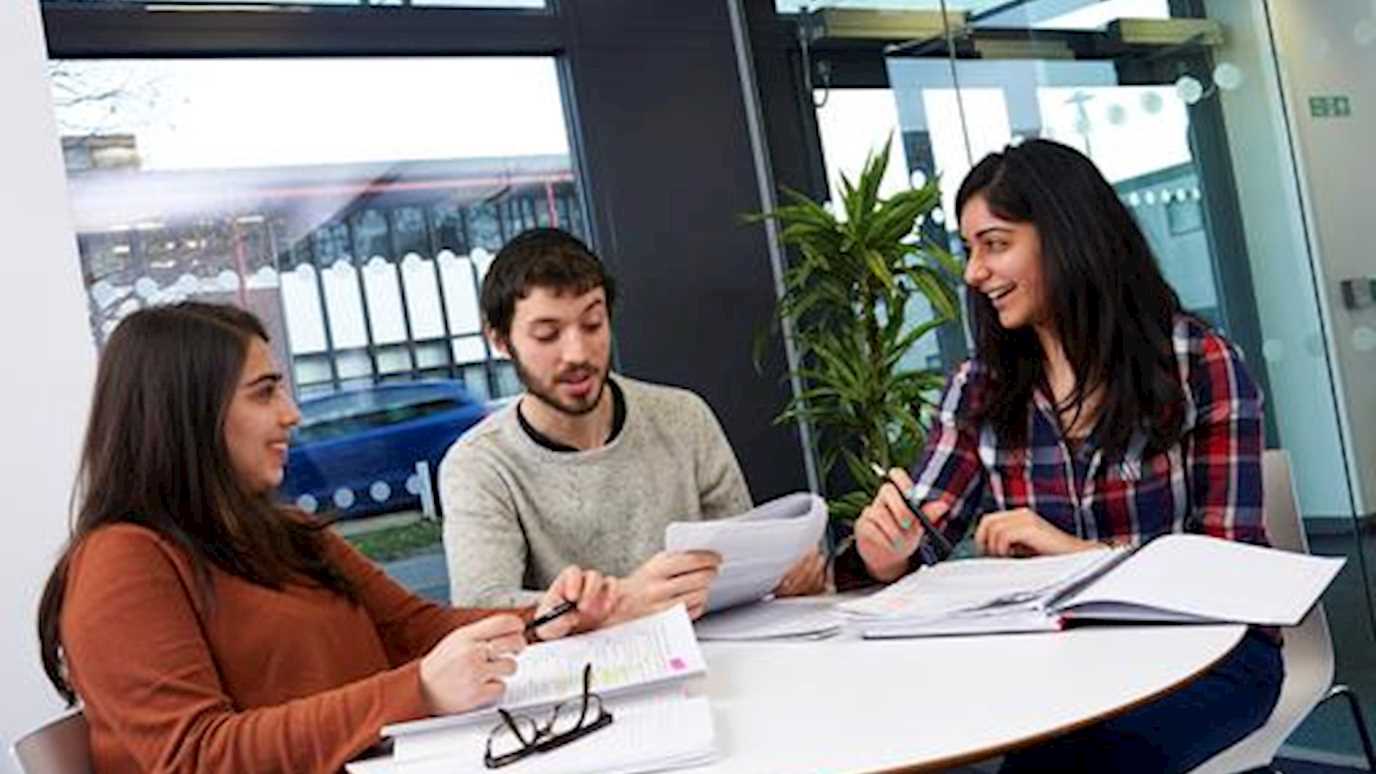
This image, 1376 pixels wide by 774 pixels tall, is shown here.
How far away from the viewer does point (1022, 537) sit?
186 centimetres

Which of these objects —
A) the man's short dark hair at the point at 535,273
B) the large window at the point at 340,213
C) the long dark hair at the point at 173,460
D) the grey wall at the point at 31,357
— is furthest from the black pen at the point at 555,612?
the large window at the point at 340,213

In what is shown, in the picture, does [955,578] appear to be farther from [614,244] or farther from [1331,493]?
[614,244]

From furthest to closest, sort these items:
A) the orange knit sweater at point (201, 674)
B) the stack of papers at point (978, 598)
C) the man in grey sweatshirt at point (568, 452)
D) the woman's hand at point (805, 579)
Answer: the man in grey sweatshirt at point (568, 452) → the woman's hand at point (805, 579) → the stack of papers at point (978, 598) → the orange knit sweater at point (201, 674)

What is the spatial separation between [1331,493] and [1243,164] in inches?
33.3

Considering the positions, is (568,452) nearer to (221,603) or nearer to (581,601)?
(581,601)

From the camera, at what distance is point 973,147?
12.8 feet

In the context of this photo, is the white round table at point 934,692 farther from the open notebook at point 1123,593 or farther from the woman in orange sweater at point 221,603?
the woman in orange sweater at point 221,603

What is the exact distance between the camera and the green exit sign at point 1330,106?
3.07 metres

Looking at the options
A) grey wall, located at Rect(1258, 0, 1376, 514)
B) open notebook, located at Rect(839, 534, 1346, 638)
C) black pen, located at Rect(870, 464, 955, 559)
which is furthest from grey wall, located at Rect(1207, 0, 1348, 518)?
open notebook, located at Rect(839, 534, 1346, 638)

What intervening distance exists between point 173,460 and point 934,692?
38.6 inches

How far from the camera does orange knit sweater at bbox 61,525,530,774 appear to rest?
1.33 meters

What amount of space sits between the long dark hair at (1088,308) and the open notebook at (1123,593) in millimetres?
316

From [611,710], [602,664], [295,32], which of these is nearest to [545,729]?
[611,710]

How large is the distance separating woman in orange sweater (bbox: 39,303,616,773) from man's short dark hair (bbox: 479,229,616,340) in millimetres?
726
